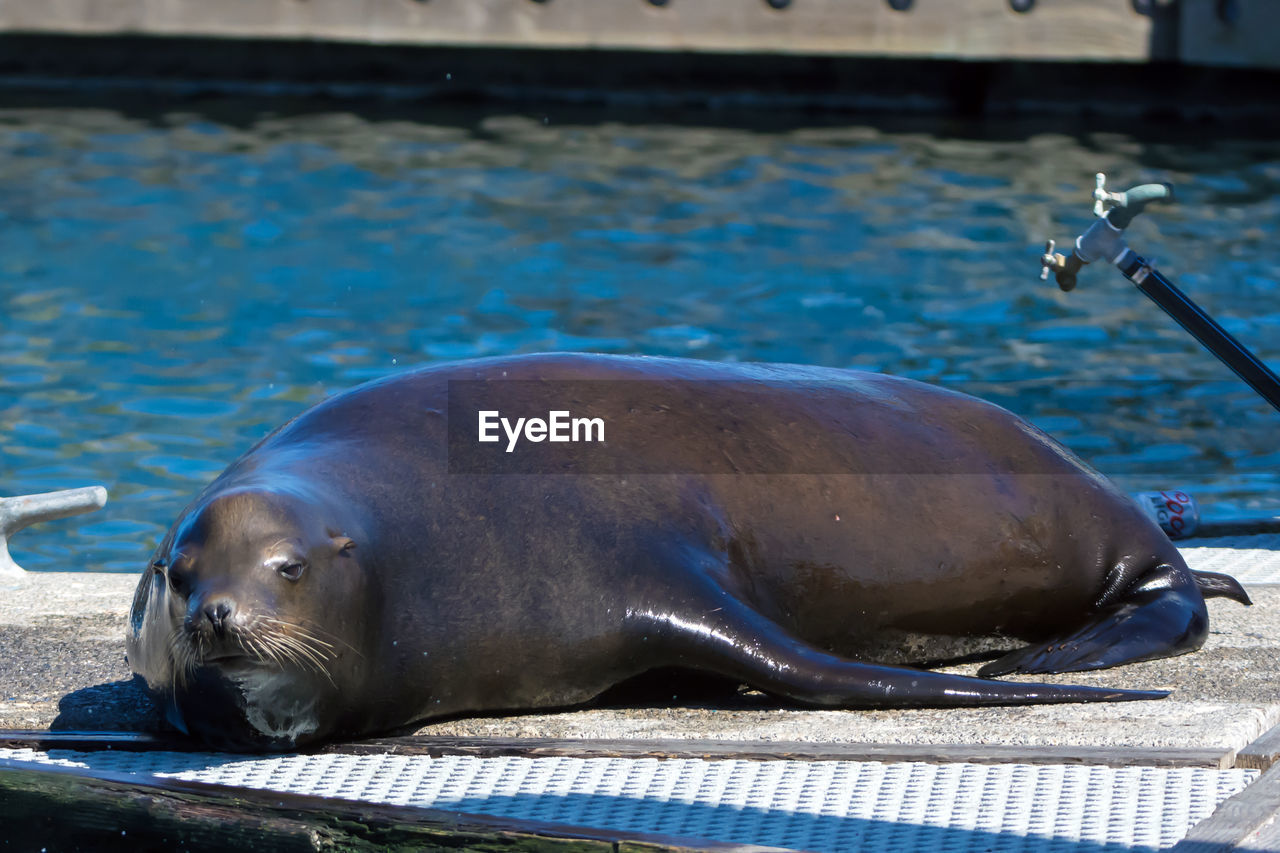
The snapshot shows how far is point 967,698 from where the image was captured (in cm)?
348

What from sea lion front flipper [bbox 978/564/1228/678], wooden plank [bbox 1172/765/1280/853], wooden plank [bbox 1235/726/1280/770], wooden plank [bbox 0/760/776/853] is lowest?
sea lion front flipper [bbox 978/564/1228/678]

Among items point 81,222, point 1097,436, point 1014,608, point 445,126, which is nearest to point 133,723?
point 1014,608

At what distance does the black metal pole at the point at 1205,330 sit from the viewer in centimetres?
511

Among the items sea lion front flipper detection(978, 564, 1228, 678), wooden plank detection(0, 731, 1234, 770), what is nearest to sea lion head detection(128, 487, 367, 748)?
wooden plank detection(0, 731, 1234, 770)

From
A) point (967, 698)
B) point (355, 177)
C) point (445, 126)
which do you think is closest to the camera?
point (967, 698)

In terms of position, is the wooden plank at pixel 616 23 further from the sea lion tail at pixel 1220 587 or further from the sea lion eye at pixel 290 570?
the sea lion eye at pixel 290 570

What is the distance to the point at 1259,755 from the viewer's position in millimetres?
3070

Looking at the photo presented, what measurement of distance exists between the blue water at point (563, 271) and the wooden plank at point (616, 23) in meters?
0.75

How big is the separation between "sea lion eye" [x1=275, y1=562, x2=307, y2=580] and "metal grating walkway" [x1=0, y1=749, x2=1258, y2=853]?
1.13 ft

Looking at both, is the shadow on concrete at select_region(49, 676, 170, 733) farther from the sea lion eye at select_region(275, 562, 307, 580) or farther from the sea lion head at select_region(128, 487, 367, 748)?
the sea lion eye at select_region(275, 562, 307, 580)

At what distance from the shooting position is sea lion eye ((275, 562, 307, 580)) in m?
3.18

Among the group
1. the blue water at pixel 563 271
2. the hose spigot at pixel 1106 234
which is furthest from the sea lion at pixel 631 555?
the blue water at pixel 563 271

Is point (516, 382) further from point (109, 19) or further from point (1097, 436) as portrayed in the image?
point (109, 19)

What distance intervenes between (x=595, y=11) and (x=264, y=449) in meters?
12.2
